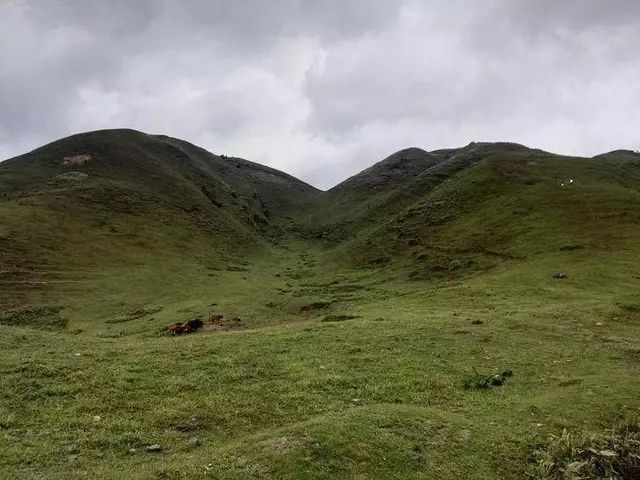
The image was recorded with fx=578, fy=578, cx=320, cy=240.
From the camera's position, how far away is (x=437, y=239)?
71000 mm

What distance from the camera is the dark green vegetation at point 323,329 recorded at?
54.7 feet

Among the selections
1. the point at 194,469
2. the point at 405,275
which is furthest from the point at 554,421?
the point at 405,275

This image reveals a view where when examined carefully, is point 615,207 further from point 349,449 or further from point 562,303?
point 349,449

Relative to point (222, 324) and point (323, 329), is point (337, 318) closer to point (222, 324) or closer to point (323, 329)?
point (323, 329)

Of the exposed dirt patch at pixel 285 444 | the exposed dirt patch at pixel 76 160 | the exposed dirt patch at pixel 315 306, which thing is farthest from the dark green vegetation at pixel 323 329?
the exposed dirt patch at pixel 76 160

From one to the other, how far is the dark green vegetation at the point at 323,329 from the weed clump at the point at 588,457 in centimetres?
9

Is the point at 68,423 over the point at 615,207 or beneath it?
beneath

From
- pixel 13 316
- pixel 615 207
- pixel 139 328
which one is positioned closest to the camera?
pixel 139 328

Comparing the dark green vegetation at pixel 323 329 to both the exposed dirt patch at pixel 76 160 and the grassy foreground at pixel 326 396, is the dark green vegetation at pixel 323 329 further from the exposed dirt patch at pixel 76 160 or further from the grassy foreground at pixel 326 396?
the exposed dirt patch at pixel 76 160

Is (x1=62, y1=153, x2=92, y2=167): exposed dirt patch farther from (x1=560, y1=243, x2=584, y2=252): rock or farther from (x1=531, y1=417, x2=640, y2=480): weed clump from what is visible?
(x1=531, y1=417, x2=640, y2=480): weed clump

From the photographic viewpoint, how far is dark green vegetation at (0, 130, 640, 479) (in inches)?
656

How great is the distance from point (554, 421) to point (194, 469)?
11656mm

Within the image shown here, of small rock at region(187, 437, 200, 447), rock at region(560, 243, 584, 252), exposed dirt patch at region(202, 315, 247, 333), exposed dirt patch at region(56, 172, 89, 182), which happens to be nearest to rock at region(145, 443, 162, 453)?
small rock at region(187, 437, 200, 447)

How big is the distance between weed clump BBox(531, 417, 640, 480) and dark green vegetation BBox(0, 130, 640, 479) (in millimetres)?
92
